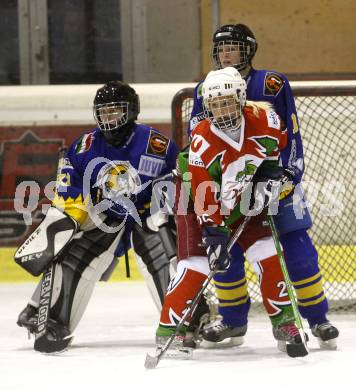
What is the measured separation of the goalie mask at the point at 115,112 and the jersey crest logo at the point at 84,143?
0.06m

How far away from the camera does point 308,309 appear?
3604mm

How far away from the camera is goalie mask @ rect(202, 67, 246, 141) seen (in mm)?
3270

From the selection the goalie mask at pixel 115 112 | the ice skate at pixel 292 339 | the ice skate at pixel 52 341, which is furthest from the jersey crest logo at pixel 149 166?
the ice skate at pixel 292 339

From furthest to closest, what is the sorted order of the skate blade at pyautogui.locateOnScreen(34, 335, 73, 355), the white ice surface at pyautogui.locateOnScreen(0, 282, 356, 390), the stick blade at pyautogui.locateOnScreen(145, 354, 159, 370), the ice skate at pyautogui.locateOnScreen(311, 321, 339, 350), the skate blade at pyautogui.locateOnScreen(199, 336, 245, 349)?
1. the skate blade at pyautogui.locateOnScreen(199, 336, 245, 349)
2. the skate blade at pyautogui.locateOnScreen(34, 335, 73, 355)
3. the ice skate at pyautogui.locateOnScreen(311, 321, 339, 350)
4. the stick blade at pyautogui.locateOnScreen(145, 354, 159, 370)
5. the white ice surface at pyautogui.locateOnScreen(0, 282, 356, 390)

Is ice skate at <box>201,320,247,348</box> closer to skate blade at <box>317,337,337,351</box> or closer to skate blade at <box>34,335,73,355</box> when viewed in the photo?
skate blade at <box>317,337,337,351</box>

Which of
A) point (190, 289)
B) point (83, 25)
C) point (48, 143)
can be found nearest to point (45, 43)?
point (83, 25)

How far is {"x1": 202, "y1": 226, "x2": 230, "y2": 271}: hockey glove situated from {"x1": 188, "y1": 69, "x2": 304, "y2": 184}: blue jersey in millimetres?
383

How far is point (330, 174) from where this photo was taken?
17.3 ft

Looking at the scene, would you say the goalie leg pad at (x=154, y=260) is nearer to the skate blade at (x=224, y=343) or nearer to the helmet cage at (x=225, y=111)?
the skate blade at (x=224, y=343)

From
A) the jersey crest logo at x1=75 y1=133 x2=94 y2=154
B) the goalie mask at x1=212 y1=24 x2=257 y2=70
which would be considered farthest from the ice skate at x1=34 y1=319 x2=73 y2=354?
the goalie mask at x1=212 y1=24 x2=257 y2=70

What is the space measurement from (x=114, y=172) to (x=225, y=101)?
0.63 m

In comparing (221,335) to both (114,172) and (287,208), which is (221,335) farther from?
(114,172)

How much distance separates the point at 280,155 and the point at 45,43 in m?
3.70

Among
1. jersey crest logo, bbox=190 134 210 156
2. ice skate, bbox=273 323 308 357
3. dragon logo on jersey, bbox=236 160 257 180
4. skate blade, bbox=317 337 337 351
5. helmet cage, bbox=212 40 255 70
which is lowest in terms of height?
skate blade, bbox=317 337 337 351
